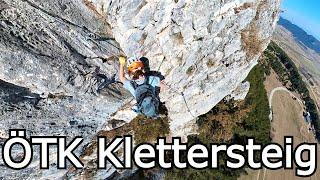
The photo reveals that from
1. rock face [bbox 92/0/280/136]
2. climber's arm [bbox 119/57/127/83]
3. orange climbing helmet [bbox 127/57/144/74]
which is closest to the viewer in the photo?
rock face [bbox 92/0/280/136]

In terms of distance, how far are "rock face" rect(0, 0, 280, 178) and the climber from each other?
781 millimetres

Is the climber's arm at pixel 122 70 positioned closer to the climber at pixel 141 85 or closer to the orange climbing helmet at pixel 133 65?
the climber at pixel 141 85

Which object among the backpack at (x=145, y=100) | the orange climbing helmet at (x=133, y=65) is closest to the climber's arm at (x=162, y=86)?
the orange climbing helmet at (x=133, y=65)

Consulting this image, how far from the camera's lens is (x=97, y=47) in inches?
666

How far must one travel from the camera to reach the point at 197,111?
23438mm

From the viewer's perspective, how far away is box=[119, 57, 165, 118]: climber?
15758mm

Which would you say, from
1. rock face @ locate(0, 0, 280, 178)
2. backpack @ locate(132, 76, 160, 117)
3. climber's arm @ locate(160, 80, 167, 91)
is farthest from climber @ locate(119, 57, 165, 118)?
climber's arm @ locate(160, 80, 167, 91)

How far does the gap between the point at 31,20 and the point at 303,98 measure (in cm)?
4956

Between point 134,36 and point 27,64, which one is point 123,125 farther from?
point 27,64

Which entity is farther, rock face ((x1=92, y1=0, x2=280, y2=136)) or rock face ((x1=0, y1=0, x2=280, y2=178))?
rock face ((x1=92, y1=0, x2=280, y2=136))

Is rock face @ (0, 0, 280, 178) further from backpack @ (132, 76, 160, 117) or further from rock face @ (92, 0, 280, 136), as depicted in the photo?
backpack @ (132, 76, 160, 117)

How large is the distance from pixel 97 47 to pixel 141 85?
7.63 feet

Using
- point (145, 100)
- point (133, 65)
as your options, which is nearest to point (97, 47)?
point (133, 65)

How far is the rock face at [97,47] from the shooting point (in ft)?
49.6
